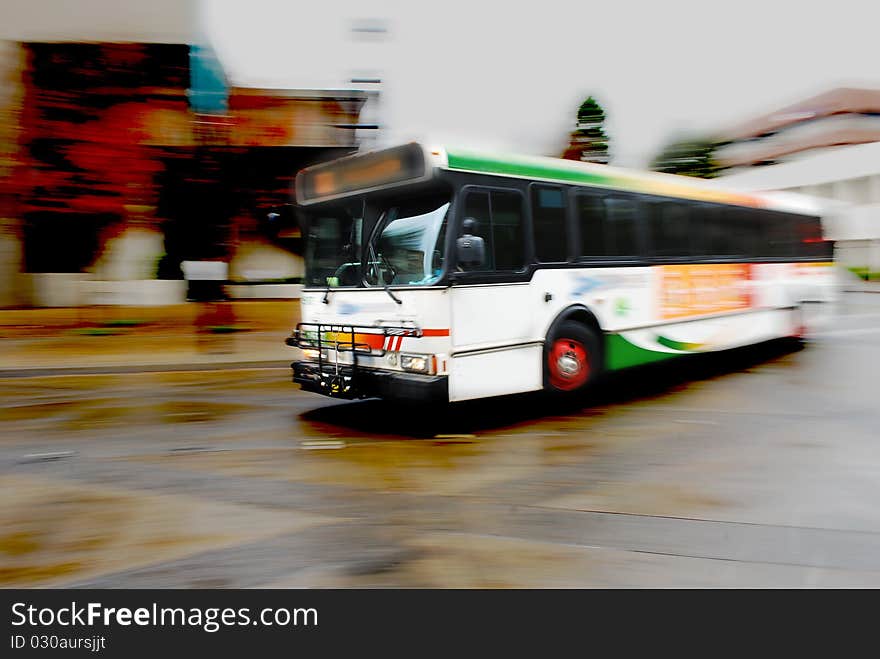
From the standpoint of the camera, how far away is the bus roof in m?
7.38

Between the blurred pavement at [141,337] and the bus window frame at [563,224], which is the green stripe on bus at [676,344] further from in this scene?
the blurred pavement at [141,337]

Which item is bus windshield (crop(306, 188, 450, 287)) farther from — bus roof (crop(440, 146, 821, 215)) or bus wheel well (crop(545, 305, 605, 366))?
bus wheel well (crop(545, 305, 605, 366))

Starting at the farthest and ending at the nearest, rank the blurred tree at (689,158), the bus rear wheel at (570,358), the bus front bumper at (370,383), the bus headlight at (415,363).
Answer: the blurred tree at (689,158) < the bus rear wheel at (570,358) < the bus headlight at (415,363) < the bus front bumper at (370,383)

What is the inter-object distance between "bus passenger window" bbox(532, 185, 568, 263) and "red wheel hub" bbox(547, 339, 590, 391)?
0.95m

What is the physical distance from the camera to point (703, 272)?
10.9m

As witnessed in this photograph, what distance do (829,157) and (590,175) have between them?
61.8 metres

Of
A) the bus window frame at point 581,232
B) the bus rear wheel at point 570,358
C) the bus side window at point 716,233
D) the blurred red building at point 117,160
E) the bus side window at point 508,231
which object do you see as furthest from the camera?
the blurred red building at point 117,160

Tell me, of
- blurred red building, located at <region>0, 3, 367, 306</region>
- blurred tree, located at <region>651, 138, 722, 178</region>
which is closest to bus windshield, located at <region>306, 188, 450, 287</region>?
Answer: blurred red building, located at <region>0, 3, 367, 306</region>

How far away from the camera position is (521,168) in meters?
7.99

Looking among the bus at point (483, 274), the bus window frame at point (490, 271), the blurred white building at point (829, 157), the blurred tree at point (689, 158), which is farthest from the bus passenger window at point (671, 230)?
the blurred tree at point (689, 158)

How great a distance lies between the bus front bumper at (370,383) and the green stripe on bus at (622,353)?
278 centimetres

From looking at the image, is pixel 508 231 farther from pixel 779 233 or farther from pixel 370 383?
pixel 779 233

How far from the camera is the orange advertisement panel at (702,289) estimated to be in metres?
10.2

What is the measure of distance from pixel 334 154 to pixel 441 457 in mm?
22349
